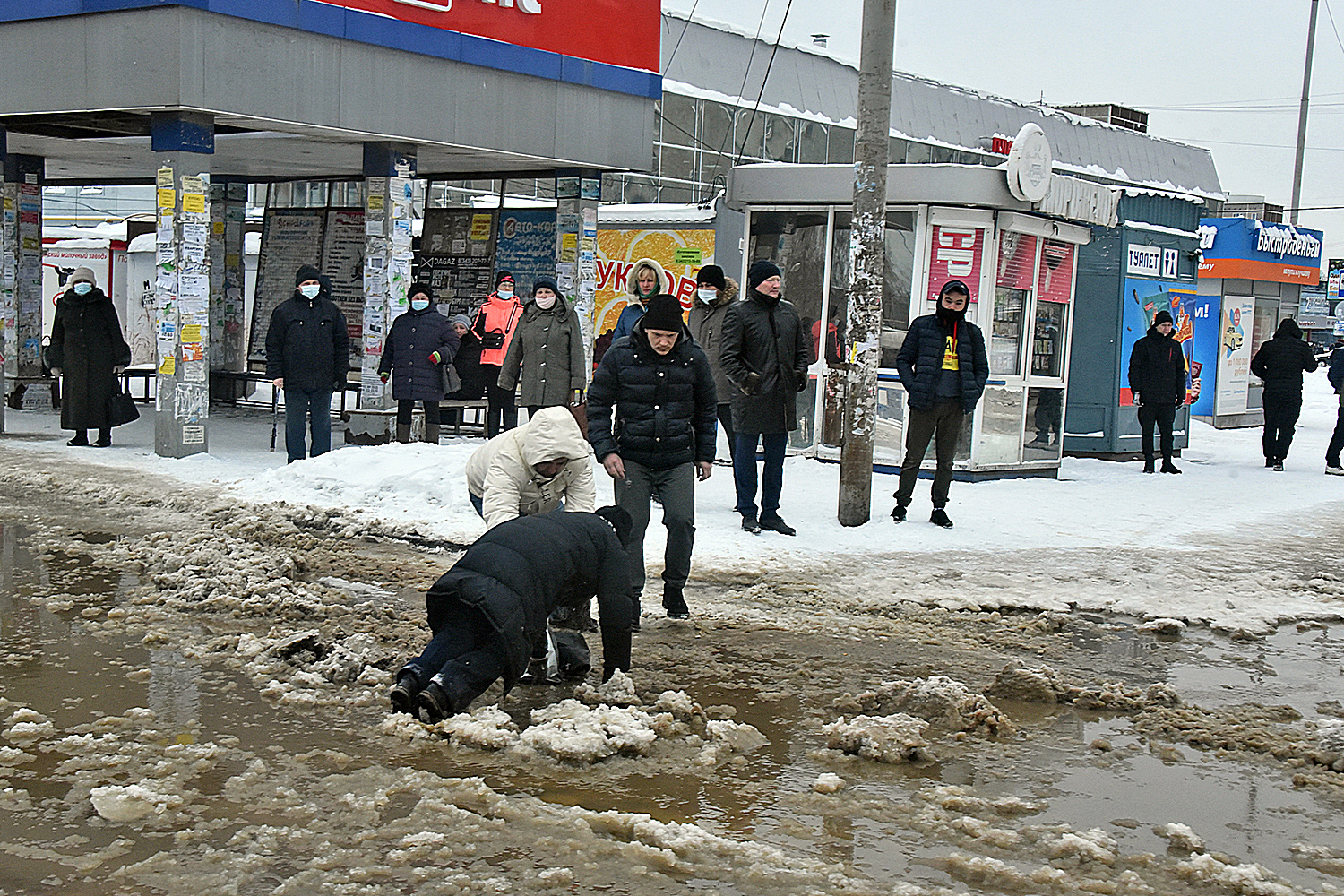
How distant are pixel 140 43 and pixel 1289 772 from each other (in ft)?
35.5

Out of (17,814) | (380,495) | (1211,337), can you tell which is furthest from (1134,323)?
(17,814)

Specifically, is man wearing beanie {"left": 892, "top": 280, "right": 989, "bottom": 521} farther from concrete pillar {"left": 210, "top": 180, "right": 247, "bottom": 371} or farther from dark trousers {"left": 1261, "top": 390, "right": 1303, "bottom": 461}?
concrete pillar {"left": 210, "top": 180, "right": 247, "bottom": 371}

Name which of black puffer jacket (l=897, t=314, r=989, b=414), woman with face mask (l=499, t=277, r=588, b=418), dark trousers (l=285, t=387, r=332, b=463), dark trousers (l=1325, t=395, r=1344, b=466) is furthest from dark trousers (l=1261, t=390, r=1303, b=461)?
dark trousers (l=285, t=387, r=332, b=463)

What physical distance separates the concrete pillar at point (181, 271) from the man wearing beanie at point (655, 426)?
21.9ft

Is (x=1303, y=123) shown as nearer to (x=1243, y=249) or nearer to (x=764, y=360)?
(x=1243, y=249)

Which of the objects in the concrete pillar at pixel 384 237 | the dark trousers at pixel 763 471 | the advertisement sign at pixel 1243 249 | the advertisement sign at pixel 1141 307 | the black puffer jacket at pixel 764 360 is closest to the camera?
the black puffer jacket at pixel 764 360

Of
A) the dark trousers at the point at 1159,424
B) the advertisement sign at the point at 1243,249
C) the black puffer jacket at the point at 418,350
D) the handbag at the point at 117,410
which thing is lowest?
the handbag at the point at 117,410

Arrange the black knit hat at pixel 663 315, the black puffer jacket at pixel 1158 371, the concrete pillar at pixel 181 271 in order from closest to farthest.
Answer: the black knit hat at pixel 663 315, the concrete pillar at pixel 181 271, the black puffer jacket at pixel 1158 371

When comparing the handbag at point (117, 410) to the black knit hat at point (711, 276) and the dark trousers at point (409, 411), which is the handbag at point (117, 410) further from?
the black knit hat at point (711, 276)

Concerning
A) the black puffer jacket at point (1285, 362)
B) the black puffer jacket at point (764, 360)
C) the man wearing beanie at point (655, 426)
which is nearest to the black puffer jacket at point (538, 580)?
the man wearing beanie at point (655, 426)

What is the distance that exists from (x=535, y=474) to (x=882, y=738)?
6.28ft

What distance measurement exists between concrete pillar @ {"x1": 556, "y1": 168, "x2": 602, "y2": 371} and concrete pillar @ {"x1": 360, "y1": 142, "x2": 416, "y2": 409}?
215cm

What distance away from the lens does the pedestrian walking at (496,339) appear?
45.4 feet

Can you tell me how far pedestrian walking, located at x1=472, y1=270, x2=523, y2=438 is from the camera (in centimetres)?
1384
